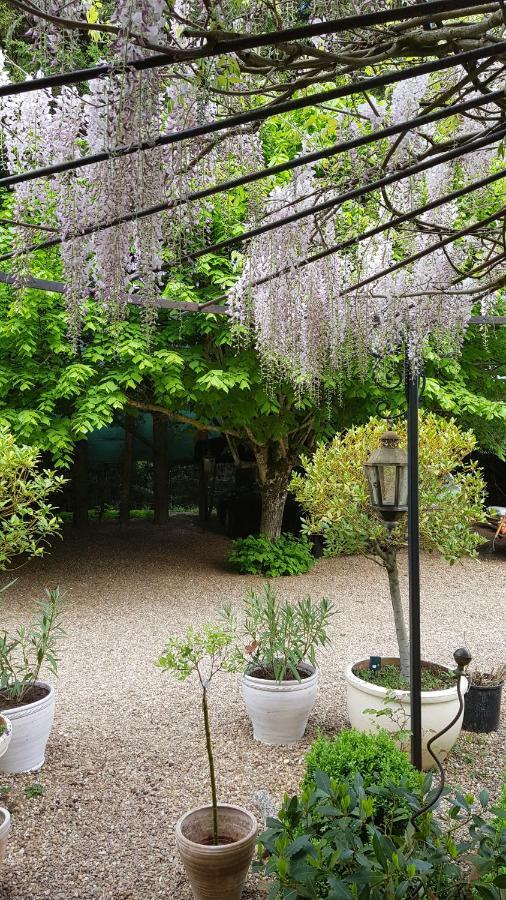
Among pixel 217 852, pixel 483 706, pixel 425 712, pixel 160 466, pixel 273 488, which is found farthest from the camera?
pixel 160 466

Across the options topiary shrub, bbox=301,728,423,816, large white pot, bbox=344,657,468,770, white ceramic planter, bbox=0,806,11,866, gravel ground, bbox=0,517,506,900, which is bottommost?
gravel ground, bbox=0,517,506,900

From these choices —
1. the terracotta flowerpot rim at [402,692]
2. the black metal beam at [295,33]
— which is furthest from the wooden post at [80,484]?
the black metal beam at [295,33]

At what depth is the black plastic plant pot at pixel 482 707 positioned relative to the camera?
141 inches

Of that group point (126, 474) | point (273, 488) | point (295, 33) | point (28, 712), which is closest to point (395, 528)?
point (28, 712)

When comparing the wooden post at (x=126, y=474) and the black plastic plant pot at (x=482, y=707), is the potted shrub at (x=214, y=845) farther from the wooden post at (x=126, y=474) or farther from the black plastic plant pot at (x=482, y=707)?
the wooden post at (x=126, y=474)

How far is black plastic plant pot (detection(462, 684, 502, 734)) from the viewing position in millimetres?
3572

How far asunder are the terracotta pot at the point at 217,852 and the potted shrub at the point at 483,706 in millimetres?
1728

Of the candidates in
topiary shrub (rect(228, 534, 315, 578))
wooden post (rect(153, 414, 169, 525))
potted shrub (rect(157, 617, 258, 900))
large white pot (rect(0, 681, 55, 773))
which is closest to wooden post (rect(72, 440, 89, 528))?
wooden post (rect(153, 414, 169, 525))

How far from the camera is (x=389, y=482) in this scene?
2945 millimetres

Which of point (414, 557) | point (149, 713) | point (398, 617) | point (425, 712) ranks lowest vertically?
point (149, 713)

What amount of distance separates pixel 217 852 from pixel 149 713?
6.17ft

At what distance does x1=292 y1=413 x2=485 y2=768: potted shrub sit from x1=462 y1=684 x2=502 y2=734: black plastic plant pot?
0.29 meters

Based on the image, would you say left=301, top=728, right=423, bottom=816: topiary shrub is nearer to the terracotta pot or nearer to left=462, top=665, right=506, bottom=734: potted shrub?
the terracotta pot

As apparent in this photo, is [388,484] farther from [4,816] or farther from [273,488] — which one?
[273,488]
